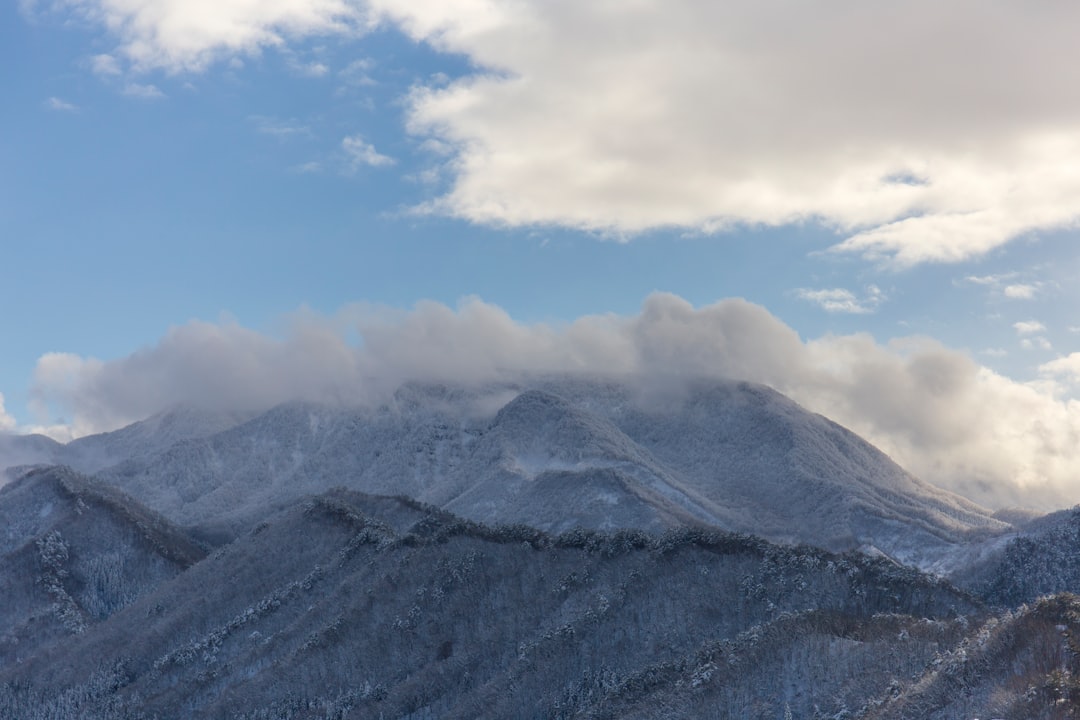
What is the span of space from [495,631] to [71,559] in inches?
3268

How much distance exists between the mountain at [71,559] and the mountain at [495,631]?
9.22 meters

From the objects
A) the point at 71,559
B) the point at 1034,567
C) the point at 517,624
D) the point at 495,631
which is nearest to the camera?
the point at 517,624

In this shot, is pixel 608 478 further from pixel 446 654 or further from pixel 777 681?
pixel 777 681

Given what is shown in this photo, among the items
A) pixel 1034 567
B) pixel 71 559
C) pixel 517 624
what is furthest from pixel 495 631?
pixel 71 559

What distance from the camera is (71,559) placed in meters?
149

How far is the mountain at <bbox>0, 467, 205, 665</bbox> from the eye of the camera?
440 ft

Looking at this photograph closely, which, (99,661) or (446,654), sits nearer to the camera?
(446,654)

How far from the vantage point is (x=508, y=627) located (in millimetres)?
88812

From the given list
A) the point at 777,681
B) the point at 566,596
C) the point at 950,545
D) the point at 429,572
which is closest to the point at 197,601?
the point at 429,572

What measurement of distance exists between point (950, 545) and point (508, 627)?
104 m

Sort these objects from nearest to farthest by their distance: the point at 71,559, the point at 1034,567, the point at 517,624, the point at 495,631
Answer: the point at 517,624 → the point at 495,631 → the point at 1034,567 → the point at 71,559

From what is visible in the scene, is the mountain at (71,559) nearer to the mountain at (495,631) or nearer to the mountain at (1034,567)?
the mountain at (495,631)

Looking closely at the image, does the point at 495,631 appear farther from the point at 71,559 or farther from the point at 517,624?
the point at 71,559

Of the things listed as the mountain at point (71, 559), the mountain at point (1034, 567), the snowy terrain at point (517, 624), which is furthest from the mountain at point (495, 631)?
the mountain at point (1034, 567)
